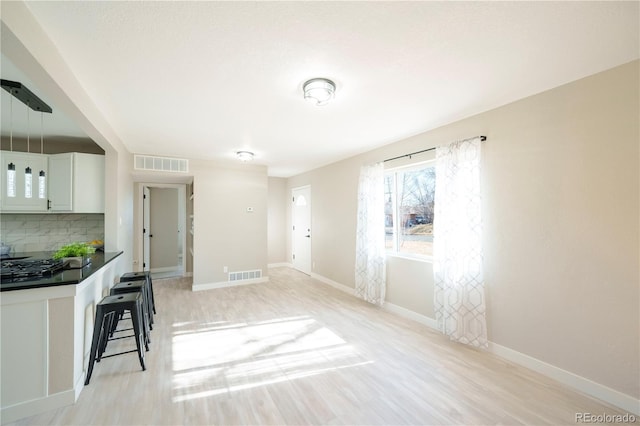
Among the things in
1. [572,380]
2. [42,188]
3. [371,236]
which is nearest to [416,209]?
[371,236]

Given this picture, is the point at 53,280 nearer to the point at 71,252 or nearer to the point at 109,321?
the point at 109,321

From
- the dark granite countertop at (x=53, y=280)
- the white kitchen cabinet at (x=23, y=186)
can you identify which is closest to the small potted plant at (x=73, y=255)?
the dark granite countertop at (x=53, y=280)

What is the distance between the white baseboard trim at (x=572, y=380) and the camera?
194 cm

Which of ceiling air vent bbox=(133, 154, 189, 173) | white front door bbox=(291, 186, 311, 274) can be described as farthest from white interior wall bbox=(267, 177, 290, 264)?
ceiling air vent bbox=(133, 154, 189, 173)

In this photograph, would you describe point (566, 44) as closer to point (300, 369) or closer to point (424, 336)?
point (424, 336)

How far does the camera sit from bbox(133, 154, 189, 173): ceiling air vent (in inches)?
188

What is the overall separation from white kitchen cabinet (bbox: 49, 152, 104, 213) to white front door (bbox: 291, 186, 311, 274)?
401 cm

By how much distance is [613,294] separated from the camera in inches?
79.7

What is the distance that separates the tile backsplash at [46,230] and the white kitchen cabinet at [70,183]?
23.1 inches

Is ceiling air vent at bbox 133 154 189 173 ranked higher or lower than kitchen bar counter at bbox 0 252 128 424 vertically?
higher

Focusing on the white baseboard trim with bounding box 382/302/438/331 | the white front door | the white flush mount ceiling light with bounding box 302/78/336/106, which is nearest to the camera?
the white flush mount ceiling light with bounding box 302/78/336/106

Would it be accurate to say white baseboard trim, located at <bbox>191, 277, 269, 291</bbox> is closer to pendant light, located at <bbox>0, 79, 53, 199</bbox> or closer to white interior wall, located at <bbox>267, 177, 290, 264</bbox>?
white interior wall, located at <bbox>267, 177, 290, 264</bbox>

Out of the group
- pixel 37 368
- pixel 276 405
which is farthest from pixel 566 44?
pixel 37 368

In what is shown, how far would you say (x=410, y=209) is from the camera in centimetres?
394
